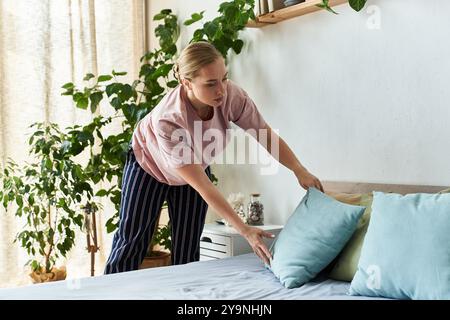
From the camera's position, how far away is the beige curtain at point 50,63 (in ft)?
11.8

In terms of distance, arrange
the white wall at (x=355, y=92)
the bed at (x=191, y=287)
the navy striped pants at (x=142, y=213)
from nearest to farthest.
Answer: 1. the bed at (x=191, y=287)
2. the white wall at (x=355, y=92)
3. the navy striped pants at (x=142, y=213)

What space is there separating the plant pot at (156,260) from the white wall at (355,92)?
0.60 metres

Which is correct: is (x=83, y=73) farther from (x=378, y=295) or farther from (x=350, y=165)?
(x=378, y=295)

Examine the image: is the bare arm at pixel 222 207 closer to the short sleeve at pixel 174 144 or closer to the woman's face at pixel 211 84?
the short sleeve at pixel 174 144

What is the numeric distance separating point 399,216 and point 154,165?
1.02 m

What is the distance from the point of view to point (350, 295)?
195 centimetres

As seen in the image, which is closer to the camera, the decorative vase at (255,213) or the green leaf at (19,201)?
the decorative vase at (255,213)

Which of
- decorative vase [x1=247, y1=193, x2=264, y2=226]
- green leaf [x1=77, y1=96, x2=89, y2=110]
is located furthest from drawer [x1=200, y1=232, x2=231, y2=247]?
green leaf [x1=77, y1=96, x2=89, y2=110]

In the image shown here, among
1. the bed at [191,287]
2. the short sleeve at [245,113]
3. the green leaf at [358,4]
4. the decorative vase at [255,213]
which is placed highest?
the green leaf at [358,4]

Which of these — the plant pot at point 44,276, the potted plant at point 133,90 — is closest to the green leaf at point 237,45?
the potted plant at point 133,90

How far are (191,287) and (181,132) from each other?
0.59 meters

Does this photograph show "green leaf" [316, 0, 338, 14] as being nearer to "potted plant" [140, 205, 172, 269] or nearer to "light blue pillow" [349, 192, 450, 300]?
"light blue pillow" [349, 192, 450, 300]

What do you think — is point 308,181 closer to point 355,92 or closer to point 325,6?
point 355,92

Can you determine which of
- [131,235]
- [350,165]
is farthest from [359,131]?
[131,235]
